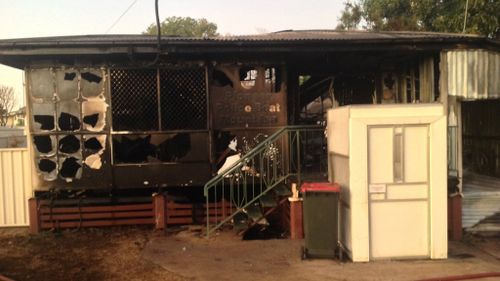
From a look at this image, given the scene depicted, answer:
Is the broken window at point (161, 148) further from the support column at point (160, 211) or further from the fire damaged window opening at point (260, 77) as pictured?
the fire damaged window opening at point (260, 77)

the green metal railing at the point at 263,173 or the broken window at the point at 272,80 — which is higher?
the broken window at the point at 272,80

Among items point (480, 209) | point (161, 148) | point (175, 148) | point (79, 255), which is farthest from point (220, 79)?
point (480, 209)

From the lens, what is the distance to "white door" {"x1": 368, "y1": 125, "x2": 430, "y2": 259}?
6801 mm

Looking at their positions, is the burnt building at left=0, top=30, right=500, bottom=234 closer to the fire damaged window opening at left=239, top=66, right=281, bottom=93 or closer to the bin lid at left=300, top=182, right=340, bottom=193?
the fire damaged window opening at left=239, top=66, right=281, bottom=93

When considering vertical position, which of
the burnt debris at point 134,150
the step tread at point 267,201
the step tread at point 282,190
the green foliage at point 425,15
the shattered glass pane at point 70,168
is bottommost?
the step tread at point 267,201

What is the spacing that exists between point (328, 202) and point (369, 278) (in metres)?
1.30

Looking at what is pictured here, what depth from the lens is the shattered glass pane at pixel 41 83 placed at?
30.2 ft

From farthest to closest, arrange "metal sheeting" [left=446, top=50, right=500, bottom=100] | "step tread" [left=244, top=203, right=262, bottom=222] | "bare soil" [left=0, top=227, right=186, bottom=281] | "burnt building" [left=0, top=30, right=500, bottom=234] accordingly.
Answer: "burnt building" [left=0, top=30, right=500, bottom=234]
"metal sheeting" [left=446, top=50, right=500, bottom=100]
"step tread" [left=244, top=203, right=262, bottom=222]
"bare soil" [left=0, top=227, right=186, bottom=281]

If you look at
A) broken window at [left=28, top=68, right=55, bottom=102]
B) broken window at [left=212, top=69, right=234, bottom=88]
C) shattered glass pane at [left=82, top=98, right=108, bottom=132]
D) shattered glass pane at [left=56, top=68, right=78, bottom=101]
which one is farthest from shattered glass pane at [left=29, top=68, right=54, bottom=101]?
broken window at [left=212, top=69, right=234, bottom=88]

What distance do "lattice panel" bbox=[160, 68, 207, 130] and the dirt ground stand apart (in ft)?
7.11

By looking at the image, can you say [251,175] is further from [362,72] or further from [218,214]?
[362,72]

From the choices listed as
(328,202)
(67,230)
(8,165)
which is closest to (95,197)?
(67,230)

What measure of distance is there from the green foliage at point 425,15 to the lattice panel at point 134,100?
441 inches

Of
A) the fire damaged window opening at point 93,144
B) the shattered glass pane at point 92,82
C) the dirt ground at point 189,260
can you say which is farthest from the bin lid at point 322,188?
the shattered glass pane at point 92,82
